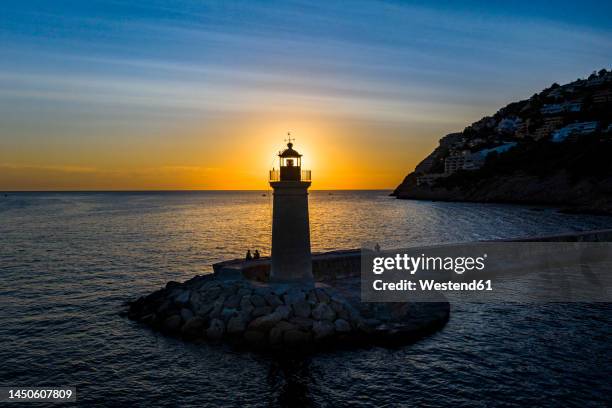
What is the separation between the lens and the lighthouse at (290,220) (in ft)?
60.7

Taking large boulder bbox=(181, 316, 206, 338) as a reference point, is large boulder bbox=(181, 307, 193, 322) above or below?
above

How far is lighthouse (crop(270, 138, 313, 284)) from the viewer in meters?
A: 18.5

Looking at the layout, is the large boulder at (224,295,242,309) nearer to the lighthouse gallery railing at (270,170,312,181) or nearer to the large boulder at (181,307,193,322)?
the large boulder at (181,307,193,322)

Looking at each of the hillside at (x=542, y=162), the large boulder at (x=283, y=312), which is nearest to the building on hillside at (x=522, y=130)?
the hillside at (x=542, y=162)

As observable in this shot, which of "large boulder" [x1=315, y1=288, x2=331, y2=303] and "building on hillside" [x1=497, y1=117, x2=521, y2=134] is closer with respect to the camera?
"large boulder" [x1=315, y1=288, x2=331, y2=303]

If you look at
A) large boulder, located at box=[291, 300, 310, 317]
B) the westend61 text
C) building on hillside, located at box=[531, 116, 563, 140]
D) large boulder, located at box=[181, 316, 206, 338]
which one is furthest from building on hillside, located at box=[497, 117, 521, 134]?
large boulder, located at box=[181, 316, 206, 338]

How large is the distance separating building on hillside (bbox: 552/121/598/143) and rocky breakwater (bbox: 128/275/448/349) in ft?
434

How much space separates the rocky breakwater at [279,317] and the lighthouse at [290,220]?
804 mm

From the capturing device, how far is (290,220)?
60.8ft

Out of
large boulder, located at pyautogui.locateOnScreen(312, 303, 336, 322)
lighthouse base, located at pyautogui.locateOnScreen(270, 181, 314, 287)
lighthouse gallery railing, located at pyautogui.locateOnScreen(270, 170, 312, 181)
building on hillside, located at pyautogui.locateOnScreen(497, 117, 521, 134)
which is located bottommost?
large boulder, located at pyautogui.locateOnScreen(312, 303, 336, 322)

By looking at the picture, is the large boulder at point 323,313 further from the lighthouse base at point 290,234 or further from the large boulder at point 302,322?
the lighthouse base at point 290,234

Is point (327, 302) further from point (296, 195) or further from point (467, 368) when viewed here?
point (467, 368)

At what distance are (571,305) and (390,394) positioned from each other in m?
13.7

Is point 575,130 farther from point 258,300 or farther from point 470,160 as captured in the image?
point 258,300
